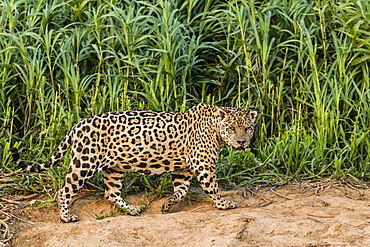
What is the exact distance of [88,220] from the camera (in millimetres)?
5863

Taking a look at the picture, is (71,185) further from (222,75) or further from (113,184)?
(222,75)

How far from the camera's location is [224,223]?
5.30 m

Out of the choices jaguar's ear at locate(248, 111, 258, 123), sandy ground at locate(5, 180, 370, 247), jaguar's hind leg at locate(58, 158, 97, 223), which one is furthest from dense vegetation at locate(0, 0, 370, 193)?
jaguar's hind leg at locate(58, 158, 97, 223)

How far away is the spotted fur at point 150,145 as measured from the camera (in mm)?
5785

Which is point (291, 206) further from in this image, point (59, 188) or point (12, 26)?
point (12, 26)

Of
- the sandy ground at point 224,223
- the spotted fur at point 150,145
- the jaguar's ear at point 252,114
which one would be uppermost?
the jaguar's ear at point 252,114

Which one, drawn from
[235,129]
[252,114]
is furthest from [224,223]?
[252,114]

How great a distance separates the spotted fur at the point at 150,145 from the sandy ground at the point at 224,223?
0.24m

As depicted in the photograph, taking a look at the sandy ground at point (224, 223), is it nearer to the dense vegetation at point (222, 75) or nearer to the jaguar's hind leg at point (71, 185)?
the jaguar's hind leg at point (71, 185)

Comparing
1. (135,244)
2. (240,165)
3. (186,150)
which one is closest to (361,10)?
(240,165)

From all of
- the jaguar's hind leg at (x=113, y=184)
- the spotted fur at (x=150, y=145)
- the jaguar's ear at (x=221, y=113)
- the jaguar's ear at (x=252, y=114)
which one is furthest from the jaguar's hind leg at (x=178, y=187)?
the jaguar's ear at (x=252, y=114)

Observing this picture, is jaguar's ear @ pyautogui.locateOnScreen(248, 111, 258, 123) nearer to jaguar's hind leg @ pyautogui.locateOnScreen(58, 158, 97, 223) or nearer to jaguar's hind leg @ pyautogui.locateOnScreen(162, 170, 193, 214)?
jaguar's hind leg @ pyautogui.locateOnScreen(162, 170, 193, 214)

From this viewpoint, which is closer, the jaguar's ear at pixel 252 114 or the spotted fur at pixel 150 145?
the spotted fur at pixel 150 145

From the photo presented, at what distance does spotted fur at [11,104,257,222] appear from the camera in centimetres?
579
